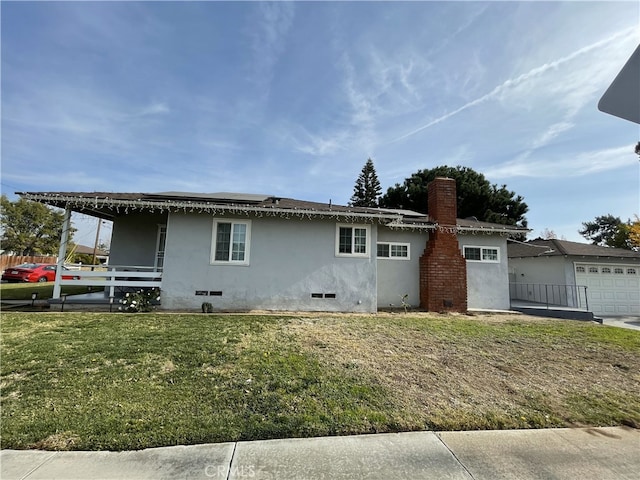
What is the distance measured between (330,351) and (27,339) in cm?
557

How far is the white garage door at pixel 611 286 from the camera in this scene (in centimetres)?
1499

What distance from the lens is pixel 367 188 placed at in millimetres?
38781

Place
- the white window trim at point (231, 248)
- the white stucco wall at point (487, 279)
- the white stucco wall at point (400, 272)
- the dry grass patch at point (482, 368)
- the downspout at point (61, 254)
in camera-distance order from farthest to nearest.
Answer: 1. the white stucco wall at point (487, 279)
2. the white stucco wall at point (400, 272)
3. the white window trim at point (231, 248)
4. the downspout at point (61, 254)
5. the dry grass patch at point (482, 368)

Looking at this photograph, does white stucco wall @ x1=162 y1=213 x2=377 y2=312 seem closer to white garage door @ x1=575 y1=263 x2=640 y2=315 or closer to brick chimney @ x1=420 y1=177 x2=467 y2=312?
brick chimney @ x1=420 y1=177 x2=467 y2=312

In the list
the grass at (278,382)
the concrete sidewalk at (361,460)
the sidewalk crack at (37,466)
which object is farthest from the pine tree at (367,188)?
the sidewalk crack at (37,466)

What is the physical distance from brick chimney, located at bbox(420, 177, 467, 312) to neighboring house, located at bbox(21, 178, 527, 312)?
0.04m

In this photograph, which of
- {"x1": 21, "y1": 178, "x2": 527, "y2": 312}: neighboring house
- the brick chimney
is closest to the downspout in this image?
{"x1": 21, "y1": 178, "x2": 527, "y2": 312}: neighboring house

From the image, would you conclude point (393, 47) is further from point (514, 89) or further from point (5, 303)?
point (5, 303)

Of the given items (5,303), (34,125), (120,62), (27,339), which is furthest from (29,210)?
(27,339)

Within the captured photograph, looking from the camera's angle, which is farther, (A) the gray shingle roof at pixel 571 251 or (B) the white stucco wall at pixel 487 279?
(A) the gray shingle roof at pixel 571 251

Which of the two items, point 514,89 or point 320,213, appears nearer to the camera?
point 514,89

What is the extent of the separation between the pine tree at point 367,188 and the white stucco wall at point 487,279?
25.3m

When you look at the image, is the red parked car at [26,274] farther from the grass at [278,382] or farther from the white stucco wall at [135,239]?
the grass at [278,382]

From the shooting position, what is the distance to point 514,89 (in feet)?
29.7
